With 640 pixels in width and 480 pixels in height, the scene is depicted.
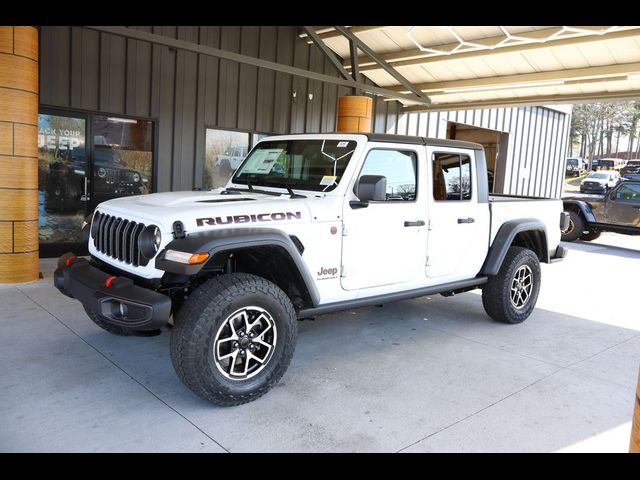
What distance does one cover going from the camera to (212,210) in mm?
3377

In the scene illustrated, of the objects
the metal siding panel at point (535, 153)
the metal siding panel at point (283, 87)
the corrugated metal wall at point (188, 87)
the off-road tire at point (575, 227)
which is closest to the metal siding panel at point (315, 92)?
the corrugated metal wall at point (188, 87)

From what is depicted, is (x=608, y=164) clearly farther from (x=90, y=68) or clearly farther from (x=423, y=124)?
(x=90, y=68)

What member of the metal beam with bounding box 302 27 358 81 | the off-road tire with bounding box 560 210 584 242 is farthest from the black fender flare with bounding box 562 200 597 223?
the metal beam with bounding box 302 27 358 81

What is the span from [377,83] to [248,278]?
9211 millimetres

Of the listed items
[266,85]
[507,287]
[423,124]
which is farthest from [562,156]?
[507,287]

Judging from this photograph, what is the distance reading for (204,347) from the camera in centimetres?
315

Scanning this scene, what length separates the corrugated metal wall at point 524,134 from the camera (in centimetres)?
1370

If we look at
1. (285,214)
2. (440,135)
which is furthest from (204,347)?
(440,135)

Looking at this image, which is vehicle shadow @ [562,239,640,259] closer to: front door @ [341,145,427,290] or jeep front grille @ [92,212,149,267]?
front door @ [341,145,427,290]

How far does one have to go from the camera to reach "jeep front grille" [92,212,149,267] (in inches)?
136

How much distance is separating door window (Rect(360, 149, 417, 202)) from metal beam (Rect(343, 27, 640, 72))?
497 centimetres

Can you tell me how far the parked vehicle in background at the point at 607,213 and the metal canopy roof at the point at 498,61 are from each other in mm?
2578

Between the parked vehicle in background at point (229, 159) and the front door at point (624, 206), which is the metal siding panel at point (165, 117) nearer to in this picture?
the parked vehicle in background at point (229, 159)

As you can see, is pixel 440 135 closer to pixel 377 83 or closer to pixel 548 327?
pixel 377 83
